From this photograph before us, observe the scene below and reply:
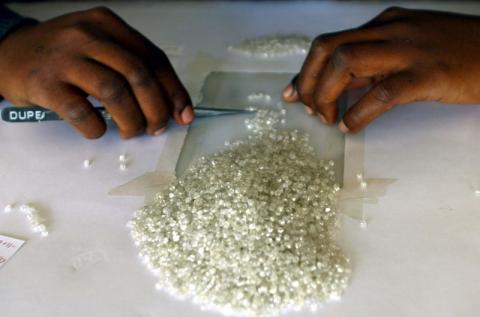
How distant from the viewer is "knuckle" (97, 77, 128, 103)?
0.72 meters

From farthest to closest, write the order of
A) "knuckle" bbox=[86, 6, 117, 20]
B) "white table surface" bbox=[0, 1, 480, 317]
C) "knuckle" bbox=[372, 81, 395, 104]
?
"knuckle" bbox=[86, 6, 117, 20], "knuckle" bbox=[372, 81, 395, 104], "white table surface" bbox=[0, 1, 480, 317]

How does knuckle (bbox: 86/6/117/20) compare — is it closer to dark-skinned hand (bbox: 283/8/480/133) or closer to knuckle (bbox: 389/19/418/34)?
dark-skinned hand (bbox: 283/8/480/133)

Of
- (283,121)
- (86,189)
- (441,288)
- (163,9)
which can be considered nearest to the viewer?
(441,288)

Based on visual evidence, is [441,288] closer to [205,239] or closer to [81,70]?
[205,239]

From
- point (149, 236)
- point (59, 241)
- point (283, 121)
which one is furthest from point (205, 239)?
point (283, 121)

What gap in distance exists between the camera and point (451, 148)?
747 millimetres

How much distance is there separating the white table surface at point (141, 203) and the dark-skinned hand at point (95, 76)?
2.4 inches

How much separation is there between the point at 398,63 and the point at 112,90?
427 millimetres

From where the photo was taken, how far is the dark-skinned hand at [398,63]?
714 millimetres

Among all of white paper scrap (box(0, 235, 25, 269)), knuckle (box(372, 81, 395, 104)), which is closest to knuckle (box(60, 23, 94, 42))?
white paper scrap (box(0, 235, 25, 269))

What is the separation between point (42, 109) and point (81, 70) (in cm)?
9

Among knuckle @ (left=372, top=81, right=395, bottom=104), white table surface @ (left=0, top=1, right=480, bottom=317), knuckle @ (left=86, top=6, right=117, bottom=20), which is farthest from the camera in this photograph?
knuckle @ (left=86, top=6, right=117, bottom=20)

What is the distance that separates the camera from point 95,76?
0.73m

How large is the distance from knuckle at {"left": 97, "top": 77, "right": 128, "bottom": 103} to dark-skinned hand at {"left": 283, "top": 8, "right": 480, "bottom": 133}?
29cm
